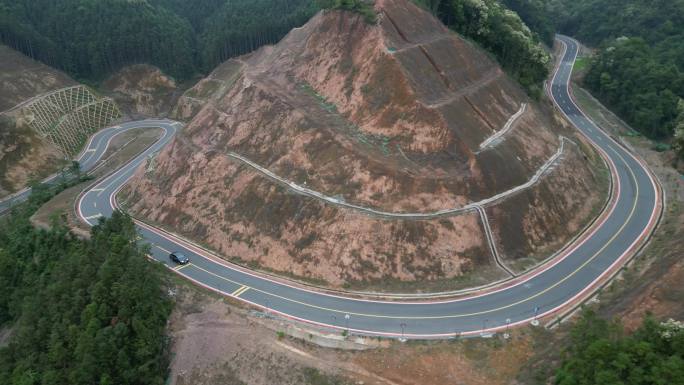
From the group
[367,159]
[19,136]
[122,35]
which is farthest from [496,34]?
[122,35]

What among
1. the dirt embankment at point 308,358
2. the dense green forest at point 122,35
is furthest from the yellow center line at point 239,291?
the dense green forest at point 122,35

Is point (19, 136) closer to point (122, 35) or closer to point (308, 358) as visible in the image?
point (122, 35)

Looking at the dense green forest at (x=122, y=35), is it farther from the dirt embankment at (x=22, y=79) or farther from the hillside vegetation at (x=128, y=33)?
the dirt embankment at (x=22, y=79)

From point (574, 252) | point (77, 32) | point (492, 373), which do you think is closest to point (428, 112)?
point (574, 252)

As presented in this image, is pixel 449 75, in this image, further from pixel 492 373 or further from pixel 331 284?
pixel 492 373

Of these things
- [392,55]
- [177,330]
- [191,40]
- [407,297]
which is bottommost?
[191,40]

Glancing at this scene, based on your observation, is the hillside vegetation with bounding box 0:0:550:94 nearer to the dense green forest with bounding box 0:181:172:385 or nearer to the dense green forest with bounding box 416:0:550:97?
the dense green forest with bounding box 416:0:550:97

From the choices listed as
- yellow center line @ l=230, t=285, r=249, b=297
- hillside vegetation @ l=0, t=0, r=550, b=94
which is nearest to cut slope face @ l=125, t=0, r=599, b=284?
yellow center line @ l=230, t=285, r=249, b=297
